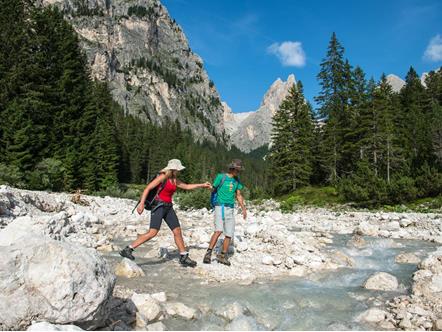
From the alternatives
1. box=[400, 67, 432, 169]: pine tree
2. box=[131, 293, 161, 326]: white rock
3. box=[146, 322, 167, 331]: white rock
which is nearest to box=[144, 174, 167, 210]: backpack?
box=[131, 293, 161, 326]: white rock

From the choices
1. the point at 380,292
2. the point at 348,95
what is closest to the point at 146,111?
the point at 348,95

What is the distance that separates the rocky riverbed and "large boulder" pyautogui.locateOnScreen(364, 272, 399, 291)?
19mm

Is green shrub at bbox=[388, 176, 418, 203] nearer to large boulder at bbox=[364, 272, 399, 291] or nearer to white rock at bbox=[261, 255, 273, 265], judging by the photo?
white rock at bbox=[261, 255, 273, 265]

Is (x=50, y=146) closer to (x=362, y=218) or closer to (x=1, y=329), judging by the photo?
(x=362, y=218)

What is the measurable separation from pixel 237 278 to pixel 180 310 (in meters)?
2.24

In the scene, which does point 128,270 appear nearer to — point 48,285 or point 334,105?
point 48,285

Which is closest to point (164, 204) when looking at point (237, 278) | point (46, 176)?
point (237, 278)

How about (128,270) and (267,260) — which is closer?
(128,270)

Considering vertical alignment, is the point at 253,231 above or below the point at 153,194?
below

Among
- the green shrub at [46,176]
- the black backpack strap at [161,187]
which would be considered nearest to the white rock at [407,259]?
the black backpack strap at [161,187]

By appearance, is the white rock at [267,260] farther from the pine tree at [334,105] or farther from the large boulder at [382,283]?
the pine tree at [334,105]

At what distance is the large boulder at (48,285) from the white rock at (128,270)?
2979mm

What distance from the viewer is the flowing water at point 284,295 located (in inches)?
207

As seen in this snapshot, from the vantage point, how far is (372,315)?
211 inches
